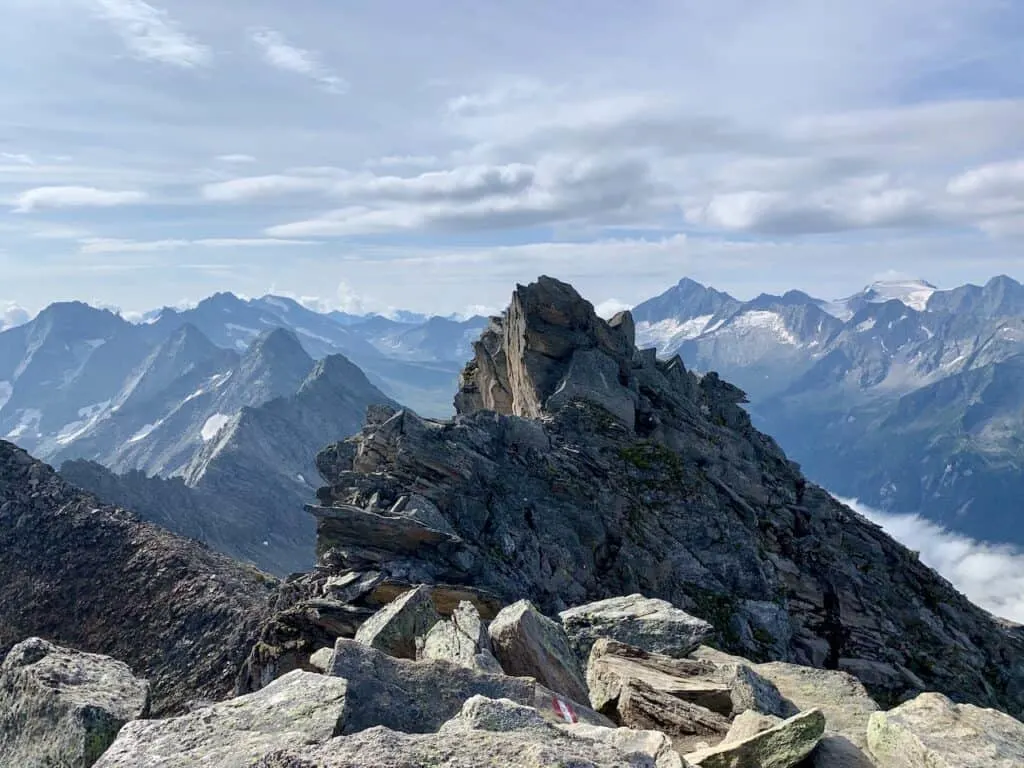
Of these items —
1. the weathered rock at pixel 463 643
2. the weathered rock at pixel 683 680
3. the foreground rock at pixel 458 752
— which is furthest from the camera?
the weathered rock at pixel 683 680

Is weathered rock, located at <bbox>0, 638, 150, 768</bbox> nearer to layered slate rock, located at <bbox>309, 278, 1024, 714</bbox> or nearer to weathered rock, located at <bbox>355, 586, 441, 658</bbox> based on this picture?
weathered rock, located at <bbox>355, 586, 441, 658</bbox>

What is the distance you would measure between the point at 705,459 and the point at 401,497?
24895mm

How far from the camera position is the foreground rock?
10750 mm

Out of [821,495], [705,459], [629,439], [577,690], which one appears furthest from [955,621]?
[577,690]

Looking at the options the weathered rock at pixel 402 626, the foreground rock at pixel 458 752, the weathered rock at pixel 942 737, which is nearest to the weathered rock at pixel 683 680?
the weathered rock at pixel 942 737

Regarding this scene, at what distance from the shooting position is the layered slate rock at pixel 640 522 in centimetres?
4031

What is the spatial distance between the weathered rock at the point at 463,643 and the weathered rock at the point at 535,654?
1.55 ft

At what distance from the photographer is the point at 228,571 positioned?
64312 mm

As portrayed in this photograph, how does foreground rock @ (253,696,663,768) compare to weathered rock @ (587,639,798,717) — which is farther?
weathered rock @ (587,639,798,717)

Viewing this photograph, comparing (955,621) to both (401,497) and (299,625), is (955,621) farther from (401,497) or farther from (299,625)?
(299,625)

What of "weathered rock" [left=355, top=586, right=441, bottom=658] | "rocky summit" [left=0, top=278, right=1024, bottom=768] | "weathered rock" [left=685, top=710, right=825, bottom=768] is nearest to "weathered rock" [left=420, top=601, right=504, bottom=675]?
"rocky summit" [left=0, top=278, right=1024, bottom=768]

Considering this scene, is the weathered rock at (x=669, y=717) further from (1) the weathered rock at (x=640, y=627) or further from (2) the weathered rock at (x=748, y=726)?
(1) the weathered rock at (x=640, y=627)

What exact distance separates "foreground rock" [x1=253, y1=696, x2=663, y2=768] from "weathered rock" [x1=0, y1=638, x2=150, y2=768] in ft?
23.5

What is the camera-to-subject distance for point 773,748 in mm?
15539
